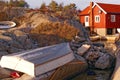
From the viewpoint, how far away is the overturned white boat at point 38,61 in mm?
12448

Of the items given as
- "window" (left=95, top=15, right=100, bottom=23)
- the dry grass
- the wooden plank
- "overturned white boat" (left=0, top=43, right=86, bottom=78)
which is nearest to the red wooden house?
"window" (left=95, top=15, right=100, bottom=23)

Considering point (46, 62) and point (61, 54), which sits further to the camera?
point (61, 54)

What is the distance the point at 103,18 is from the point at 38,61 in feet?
82.2

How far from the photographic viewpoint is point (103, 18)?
121 feet

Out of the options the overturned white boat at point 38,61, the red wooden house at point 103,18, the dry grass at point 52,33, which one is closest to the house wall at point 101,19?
the red wooden house at point 103,18

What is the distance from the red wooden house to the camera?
36812 mm

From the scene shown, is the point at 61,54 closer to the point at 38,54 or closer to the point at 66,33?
the point at 38,54

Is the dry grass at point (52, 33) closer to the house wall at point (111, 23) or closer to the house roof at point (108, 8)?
the house wall at point (111, 23)

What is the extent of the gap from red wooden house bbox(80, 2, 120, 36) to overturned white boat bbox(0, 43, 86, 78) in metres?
21.9

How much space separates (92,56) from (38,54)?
16.5 ft

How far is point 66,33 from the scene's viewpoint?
2316 centimetres

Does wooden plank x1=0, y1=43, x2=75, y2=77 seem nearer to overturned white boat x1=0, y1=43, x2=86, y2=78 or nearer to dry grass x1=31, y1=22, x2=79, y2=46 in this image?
overturned white boat x1=0, y1=43, x2=86, y2=78

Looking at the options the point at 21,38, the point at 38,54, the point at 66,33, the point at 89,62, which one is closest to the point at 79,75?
the point at 89,62

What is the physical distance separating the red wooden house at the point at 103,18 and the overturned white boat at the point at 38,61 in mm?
21940
